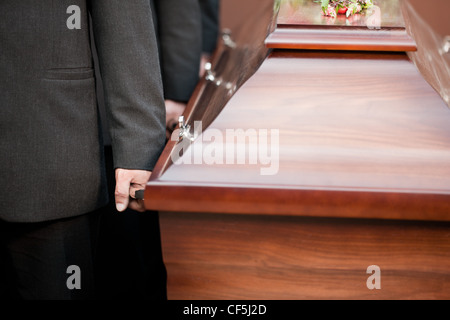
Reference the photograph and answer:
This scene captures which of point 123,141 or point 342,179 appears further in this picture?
point 123,141

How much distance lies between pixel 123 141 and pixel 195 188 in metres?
Answer: 0.31

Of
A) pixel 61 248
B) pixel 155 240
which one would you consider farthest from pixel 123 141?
pixel 155 240

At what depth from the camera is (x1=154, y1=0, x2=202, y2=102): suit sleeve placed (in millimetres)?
2277

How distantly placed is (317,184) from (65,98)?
0.69 meters

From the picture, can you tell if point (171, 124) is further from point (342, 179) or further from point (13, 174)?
point (342, 179)

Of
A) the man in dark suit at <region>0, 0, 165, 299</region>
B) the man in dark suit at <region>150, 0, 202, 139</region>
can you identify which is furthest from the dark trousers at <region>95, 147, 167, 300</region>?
the man in dark suit at <region>0, 0, 165, 299</region>

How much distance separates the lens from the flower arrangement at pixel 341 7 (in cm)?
171

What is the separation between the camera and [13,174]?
150cm

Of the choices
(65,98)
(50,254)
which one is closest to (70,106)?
(65,98)

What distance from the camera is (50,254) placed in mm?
1619

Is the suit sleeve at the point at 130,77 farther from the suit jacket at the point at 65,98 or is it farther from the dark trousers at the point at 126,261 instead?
the dark trousers at the point at 126,261

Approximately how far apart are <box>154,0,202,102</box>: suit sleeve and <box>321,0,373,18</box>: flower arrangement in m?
0.70

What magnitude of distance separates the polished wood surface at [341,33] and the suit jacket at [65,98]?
36 cm
